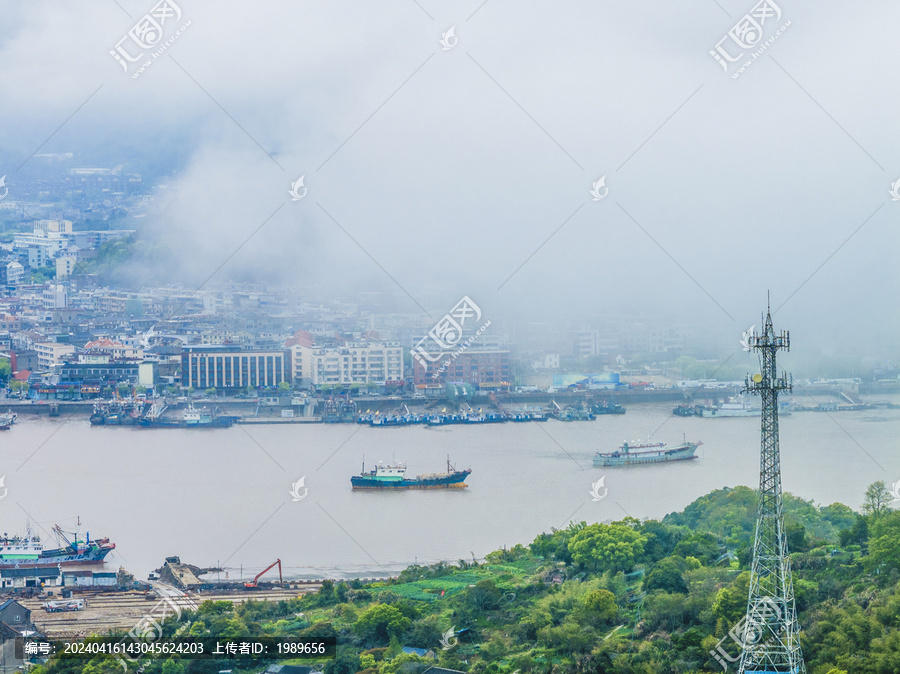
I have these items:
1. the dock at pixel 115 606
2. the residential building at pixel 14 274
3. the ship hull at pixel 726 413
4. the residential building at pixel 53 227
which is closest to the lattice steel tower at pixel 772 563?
the dock at pixel 115 606

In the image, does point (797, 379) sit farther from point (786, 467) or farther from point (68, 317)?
point (68, 317)

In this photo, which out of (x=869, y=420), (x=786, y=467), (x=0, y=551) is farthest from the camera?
(x=869, y=420)

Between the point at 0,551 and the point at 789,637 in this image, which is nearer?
the point at 789,637

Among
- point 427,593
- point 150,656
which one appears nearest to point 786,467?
point 427,593
